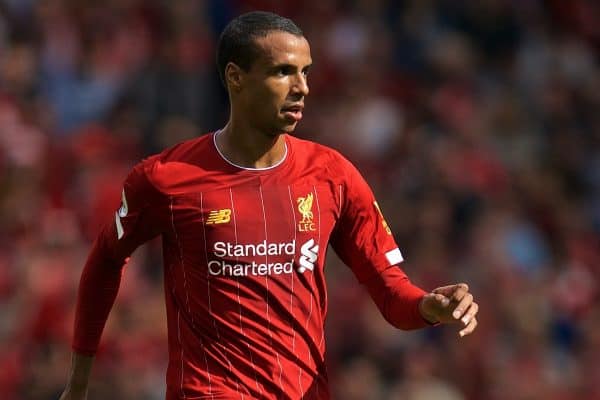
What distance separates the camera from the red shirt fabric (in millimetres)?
5250

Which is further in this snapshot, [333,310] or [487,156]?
[487,156]

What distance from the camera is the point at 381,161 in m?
12.0

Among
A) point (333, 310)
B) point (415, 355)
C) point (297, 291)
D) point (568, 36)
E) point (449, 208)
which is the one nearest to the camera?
point (297, 291)

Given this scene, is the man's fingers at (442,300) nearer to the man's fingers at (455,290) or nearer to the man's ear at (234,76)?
the man's fingers at (455,290)

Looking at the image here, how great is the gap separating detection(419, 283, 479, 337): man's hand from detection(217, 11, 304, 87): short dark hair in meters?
1.12

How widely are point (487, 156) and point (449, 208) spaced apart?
114 centimetres

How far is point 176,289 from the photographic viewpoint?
5.38m

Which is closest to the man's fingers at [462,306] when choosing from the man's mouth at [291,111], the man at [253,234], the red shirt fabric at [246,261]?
the man at [253,234]

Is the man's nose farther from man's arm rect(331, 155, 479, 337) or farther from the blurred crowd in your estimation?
the blurred crowd

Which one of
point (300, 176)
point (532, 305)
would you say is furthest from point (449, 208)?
point (300, 176)

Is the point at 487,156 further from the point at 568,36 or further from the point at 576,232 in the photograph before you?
the point at 568,36

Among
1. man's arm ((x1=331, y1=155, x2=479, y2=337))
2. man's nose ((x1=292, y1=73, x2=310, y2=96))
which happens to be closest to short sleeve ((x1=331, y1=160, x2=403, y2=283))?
man's arm ((x1=331, y1=155, x2=479, y2=337))

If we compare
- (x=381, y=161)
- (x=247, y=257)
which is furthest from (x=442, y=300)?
(x=381, y=161)

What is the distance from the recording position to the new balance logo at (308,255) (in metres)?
5.35
